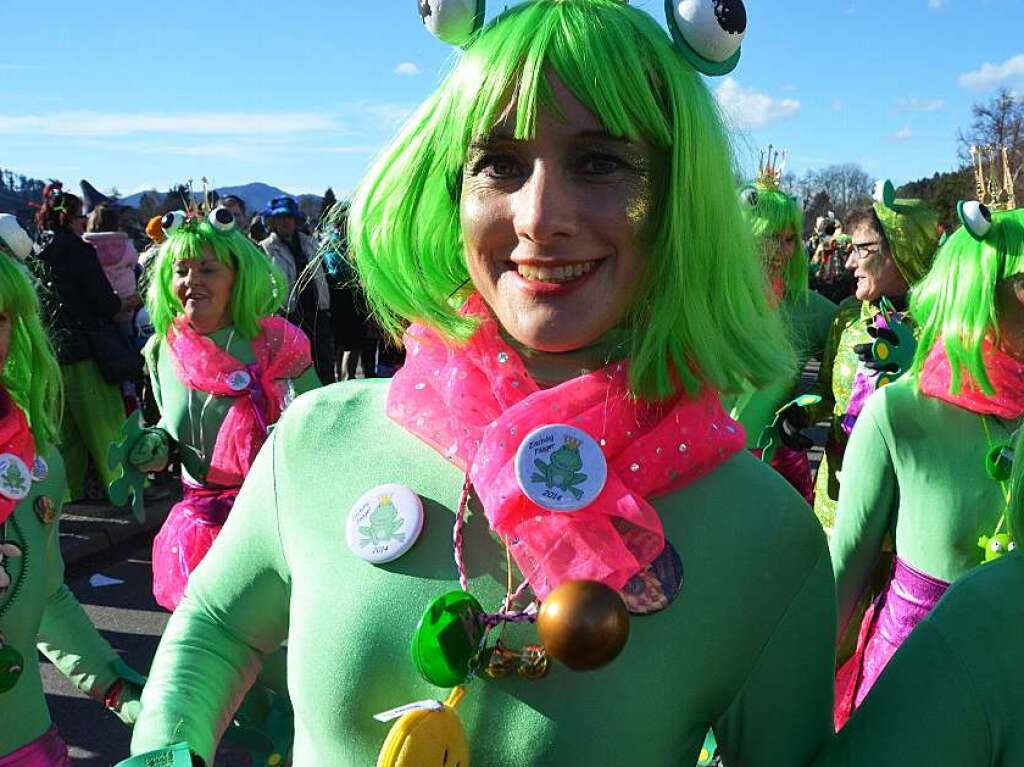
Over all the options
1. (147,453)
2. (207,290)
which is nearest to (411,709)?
(147,453)

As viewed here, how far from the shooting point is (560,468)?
3.61ft

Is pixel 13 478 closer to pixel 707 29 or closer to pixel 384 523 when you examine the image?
pixel 384 523

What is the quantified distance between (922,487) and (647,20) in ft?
4.44

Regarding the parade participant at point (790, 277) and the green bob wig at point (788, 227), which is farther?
the green bob wig at point (788, 227)

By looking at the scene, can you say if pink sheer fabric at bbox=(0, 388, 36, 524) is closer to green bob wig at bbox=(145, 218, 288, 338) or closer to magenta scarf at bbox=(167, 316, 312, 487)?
magenta scarf at bbox=(167, 316, 312, 487)

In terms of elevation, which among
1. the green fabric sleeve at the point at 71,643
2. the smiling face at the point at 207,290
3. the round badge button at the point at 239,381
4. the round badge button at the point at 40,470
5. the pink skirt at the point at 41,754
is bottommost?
the pink skirt at the point at 41,754

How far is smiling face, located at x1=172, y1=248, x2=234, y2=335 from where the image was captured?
371 cm

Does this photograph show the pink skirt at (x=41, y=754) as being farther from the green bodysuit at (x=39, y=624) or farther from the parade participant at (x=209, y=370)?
the parade participant at (x=209, y=370)

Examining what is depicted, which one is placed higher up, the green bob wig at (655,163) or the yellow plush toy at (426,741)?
the green bob wig at (655,163)

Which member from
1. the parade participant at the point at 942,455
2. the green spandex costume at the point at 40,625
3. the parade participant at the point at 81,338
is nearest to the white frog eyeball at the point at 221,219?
the green spandex costume at the point at 40,625

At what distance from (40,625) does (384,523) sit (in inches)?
50.9

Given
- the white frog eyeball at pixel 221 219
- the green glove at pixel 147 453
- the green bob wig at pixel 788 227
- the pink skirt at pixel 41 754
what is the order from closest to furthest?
the pink skirt at pixel 41 754 → the green glove at pixel 147 453 → the white frog eyeball at pixel 221 219 → the green bob wig at pixel 788 227

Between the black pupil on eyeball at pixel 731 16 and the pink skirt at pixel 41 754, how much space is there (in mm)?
1754

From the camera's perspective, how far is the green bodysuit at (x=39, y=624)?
6.22ft
